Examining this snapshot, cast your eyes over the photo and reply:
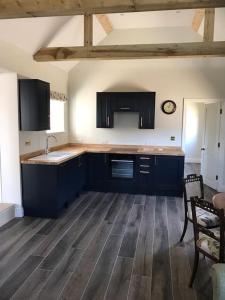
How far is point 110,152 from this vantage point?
5.30 metres

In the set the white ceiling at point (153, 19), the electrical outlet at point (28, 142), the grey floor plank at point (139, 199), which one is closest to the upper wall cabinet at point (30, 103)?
the electrical outlet at point (28, 142)

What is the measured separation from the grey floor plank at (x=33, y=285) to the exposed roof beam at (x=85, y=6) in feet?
8.61

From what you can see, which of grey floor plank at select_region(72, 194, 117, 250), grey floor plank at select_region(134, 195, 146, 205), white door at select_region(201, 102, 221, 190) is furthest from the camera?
white door at select_region(201, 102, 221, 190)

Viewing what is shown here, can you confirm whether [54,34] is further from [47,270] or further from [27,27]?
[47,270]

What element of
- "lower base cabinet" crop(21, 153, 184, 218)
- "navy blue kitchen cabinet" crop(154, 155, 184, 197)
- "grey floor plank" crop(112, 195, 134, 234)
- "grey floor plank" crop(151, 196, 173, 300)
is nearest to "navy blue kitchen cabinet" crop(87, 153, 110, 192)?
"lower base cabinet" crop(21, 153, 184, 218)

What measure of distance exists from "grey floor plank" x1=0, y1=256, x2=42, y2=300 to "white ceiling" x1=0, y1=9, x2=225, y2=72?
283 centimetres

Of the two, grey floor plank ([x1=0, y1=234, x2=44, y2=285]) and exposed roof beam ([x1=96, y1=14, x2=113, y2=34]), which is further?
exposed roof beam ([x1=96, y1=14, x2=113, y2=34])

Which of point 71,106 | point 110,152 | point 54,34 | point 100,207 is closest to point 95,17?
point 54,34

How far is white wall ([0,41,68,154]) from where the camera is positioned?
3.59 metres

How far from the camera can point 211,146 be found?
592cm

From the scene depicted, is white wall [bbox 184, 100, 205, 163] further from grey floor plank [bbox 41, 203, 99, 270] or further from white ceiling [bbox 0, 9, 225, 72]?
grey floor plank [bbox 41, 203, 99, 270]

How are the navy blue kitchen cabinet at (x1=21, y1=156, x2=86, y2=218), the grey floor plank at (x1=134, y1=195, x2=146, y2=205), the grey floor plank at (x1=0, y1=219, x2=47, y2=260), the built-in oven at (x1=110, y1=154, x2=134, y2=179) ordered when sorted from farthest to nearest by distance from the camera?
1. the built-in oven at (x1=110, y1=154, x2=134, y2=179)
2. the grey floor plank at (x1=134, y1=195, x2=146, y2=205)
3. the navy blue kitchen cabinet at (x1=21, y1=156, x2=86, y2=218)
4. the grey floor plank at (x1=0, y1=219, x2=47, y2=260)

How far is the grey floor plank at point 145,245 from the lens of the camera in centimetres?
271

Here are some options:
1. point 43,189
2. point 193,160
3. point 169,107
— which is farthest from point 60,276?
point 193,160
